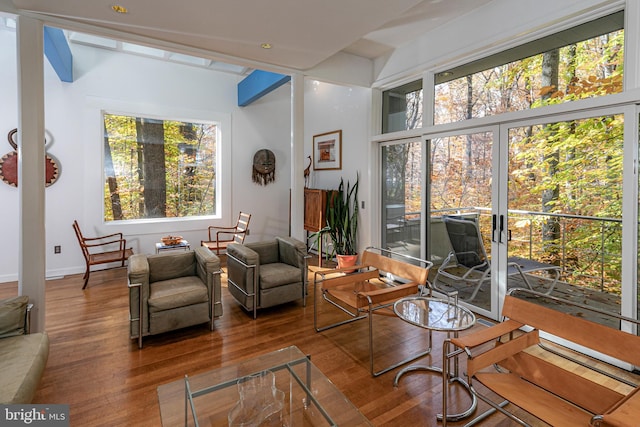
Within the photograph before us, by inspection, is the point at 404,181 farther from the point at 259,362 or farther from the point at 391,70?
the point at 259,362

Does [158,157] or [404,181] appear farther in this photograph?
[158,157]

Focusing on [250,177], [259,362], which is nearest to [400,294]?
[259,362]

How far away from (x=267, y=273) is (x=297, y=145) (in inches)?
66.1

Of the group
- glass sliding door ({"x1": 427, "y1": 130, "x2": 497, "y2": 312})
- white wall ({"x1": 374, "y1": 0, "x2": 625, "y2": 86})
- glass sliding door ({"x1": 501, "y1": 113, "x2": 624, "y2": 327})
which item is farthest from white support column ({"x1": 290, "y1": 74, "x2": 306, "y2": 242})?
glass sliding door ({"x1": 501, "y1": 113, "x2": 624, "y2": 327})

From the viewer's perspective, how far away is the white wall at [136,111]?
4.56 m

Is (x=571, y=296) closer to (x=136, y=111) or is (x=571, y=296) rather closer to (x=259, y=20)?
(x=259, y=20)

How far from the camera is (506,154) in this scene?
320 cm

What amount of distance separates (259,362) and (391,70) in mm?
3945

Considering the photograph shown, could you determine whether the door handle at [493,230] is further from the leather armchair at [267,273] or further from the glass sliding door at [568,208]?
the leather armchair at [267,273]

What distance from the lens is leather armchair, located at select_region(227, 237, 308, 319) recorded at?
11.1ft

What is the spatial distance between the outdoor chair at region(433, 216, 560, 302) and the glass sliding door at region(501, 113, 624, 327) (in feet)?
0.07

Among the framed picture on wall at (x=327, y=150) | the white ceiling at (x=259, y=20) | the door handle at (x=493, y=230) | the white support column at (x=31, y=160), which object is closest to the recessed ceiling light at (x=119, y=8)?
the white ceiling at (x=259, y=20)

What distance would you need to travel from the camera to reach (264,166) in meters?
6.42

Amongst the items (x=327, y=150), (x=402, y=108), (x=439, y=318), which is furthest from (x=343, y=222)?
(x=439, y=318)
